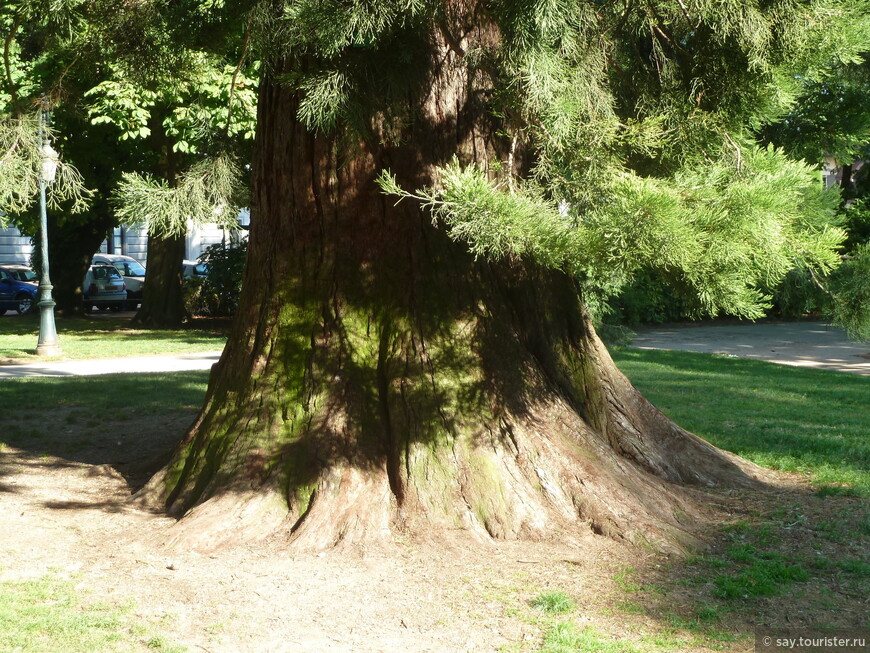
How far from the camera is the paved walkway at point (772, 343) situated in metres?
16.0

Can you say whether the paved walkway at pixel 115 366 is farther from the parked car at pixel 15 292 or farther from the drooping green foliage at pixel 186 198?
the parked car at pixel 15 292

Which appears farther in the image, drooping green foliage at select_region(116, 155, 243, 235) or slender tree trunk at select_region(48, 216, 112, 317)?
slender tree trunk at select_region(48, 216, 112, 317)

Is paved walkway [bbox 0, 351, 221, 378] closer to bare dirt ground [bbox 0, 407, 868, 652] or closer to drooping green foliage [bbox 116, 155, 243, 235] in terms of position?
drooping green foliage [bbox 116, 155, 243, 235]

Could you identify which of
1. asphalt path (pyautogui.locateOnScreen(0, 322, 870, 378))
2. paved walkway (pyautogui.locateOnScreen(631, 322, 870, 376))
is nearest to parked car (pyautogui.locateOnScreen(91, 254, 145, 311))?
asphalt path (pyautogui.locateOnScreen(0, 322, 870, 378))

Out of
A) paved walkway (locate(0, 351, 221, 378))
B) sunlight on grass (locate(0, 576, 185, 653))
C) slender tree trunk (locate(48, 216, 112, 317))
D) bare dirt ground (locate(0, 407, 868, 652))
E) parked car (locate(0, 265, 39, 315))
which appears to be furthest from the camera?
parked car (locate(0, 265, 39, 315))

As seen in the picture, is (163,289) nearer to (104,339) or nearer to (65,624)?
(104,339)

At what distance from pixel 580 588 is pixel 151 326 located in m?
20.0

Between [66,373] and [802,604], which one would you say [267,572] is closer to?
[802,604]

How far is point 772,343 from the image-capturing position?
19.1m

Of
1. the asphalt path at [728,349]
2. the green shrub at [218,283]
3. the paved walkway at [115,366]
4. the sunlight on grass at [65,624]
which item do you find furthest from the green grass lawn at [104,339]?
the sunlight on grass at [65,624]

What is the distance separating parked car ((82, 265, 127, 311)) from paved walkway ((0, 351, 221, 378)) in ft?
49.6

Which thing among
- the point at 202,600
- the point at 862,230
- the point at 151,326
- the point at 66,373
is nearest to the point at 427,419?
the point at 202,600

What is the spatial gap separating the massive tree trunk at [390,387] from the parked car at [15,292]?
1009 inches

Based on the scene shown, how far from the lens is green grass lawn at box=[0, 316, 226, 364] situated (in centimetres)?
1698
